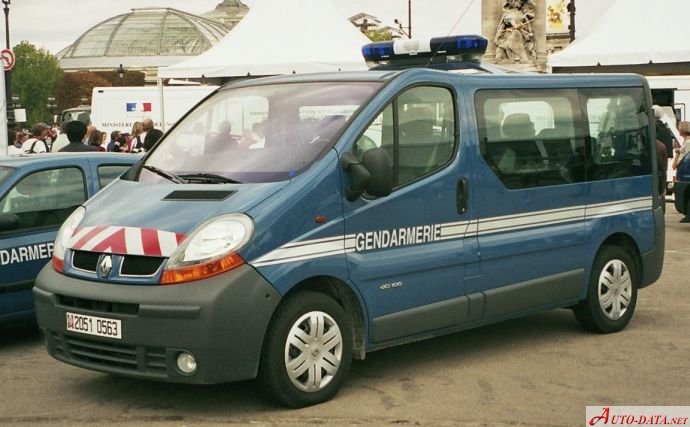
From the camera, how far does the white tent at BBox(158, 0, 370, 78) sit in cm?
2330

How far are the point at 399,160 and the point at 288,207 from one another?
2.92 feet

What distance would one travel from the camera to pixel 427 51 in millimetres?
8156

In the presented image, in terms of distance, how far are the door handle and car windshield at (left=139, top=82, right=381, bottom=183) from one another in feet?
2.68

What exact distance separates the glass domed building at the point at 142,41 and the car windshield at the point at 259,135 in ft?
546

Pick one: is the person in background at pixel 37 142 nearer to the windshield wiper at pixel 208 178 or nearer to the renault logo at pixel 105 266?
the windshield wiper at pixel 208 178

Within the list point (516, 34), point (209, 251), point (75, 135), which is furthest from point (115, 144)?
point (209, 251)

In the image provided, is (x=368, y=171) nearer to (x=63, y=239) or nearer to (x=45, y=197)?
(x=63, y=239)

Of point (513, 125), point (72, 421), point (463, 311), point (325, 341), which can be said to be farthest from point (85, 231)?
point (513, 125)

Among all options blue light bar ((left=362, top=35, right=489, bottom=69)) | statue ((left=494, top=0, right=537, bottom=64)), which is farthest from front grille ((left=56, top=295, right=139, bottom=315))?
statue ((left=494, top=0, right=537, bottom=64))

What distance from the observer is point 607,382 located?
6730mm

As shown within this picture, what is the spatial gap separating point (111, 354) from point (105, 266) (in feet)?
1.49

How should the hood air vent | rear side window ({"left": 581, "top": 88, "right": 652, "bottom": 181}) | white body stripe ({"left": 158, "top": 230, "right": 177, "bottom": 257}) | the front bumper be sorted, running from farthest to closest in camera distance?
rear side window ({"left": 581, "top": 88, "right": 652, "bottom": 181}) < the hood air vent < white body stripe ({"left": 158, "top": 230, "right": 177, "bottom": 257}) < the front bumper

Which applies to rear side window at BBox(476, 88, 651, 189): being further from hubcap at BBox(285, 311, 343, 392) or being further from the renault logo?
the renault logo

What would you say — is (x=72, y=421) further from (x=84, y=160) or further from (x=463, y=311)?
(x=84, y=160)
